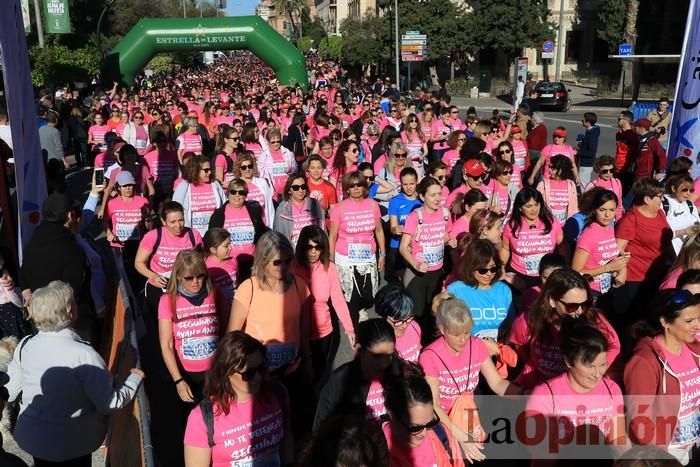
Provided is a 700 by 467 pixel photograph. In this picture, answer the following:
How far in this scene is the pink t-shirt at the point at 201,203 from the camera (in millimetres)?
6797

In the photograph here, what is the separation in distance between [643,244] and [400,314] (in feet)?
8.77

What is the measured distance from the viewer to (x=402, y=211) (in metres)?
6.70

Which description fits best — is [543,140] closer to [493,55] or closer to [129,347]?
[129,347]

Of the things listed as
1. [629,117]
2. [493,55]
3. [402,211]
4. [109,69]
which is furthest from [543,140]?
[493,55]

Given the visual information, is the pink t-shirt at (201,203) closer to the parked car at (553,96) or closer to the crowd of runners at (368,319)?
the crowd of runners at (368,319)

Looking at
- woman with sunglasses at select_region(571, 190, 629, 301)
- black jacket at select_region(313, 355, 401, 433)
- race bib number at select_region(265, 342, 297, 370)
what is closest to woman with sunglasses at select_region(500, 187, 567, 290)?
woman with sunglasses at select_region(571, 190, 629, 301)

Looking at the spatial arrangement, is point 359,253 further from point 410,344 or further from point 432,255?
point 410,344

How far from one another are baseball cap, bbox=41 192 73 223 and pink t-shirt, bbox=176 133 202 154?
6.02 m

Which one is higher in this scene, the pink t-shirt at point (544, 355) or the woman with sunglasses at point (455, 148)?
the woman with sunglasses at point (455, 148)

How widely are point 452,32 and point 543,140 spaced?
3757cm

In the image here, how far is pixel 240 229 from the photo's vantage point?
6.12 m

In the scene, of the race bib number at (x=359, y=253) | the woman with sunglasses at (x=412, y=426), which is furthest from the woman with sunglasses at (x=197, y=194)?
the woman with sunglasses at (x=412, y=426)

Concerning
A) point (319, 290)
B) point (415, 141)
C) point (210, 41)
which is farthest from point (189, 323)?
point (210, 41)

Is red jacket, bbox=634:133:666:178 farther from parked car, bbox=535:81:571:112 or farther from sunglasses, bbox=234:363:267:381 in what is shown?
parked car, bbox=535:81:571:112
